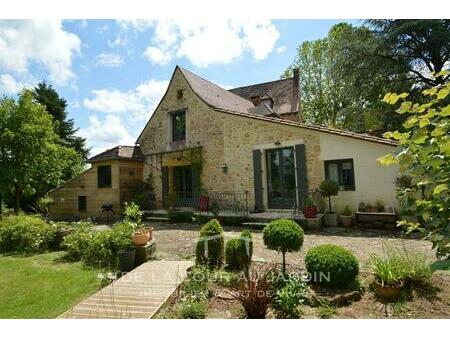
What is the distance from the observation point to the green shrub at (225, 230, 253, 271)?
18.5 ft

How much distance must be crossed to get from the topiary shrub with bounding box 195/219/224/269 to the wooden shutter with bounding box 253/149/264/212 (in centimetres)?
659

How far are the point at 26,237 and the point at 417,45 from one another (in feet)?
64.1

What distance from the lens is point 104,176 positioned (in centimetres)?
1608

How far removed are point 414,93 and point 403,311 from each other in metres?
14.2

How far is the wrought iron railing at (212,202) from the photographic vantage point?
12.7 m

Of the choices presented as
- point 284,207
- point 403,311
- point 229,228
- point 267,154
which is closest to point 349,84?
point 267,154

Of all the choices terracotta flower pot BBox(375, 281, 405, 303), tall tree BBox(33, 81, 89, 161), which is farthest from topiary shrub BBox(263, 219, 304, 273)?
tall tree BBox(33, 81, 89, 161)

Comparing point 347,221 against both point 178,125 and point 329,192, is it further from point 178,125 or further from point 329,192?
point 178,125

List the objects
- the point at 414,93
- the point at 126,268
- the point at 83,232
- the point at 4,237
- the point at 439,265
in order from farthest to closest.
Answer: the point at 414,93 → the point at 4,237 → the point at 83,232 → the point at 126,268 → the point at 439,265

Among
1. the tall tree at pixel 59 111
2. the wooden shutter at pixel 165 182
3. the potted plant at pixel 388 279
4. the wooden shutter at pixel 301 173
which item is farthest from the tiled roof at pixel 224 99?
the tall tree at pixel 59 111

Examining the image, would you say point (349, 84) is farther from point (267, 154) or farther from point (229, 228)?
point (229, 228)

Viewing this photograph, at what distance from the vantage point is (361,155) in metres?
10.2

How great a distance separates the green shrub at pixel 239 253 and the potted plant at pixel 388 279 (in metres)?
2.29

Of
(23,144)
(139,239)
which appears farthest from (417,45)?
(23,144)
